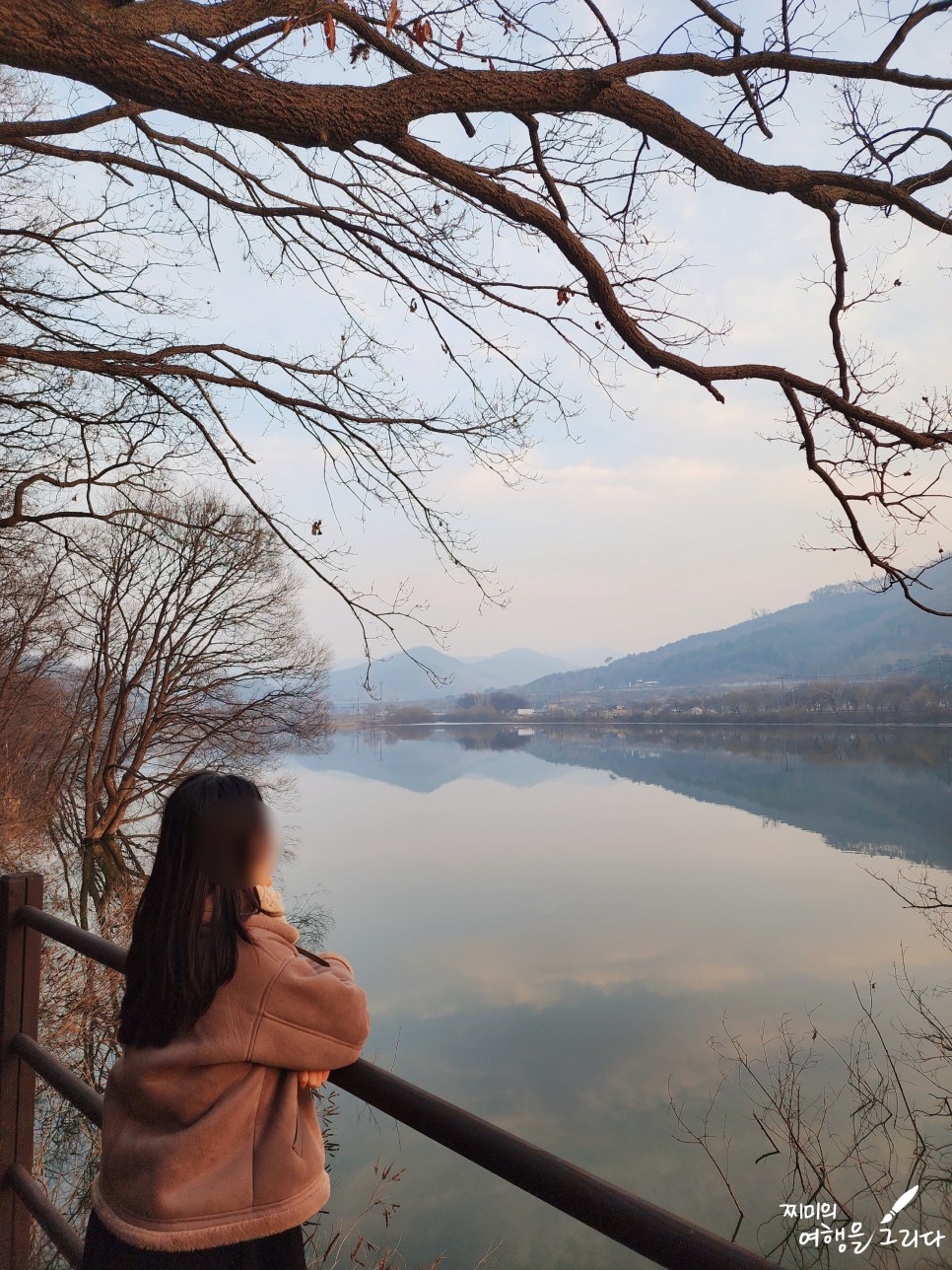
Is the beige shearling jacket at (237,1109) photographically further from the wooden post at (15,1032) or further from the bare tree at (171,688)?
the bare tree at (171,688)

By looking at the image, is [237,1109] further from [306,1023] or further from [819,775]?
[819,775]

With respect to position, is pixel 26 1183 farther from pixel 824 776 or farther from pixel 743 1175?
pixel 824 776

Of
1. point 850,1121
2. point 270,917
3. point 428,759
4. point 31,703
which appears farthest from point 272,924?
point 428,759

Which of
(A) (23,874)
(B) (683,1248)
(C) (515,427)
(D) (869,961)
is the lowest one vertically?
(D) (869,961)

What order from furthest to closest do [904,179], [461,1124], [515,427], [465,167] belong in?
[515,427] < [904,179] < [465,167] < [461,1124]

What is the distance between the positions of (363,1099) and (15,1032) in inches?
51.8

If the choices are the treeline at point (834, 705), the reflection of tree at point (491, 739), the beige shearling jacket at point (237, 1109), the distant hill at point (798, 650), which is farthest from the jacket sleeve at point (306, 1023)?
the distant hill at point (798, 650)

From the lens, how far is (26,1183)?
1884 millimetres

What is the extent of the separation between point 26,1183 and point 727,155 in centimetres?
289

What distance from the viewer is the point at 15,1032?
1.93 meters

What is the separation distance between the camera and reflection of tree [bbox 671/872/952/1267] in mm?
6574

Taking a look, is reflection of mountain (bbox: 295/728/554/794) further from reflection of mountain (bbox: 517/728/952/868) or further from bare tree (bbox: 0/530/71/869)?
bare tree (bbox: 0/530/71/869)

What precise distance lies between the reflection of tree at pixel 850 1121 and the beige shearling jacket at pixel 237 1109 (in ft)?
17.7

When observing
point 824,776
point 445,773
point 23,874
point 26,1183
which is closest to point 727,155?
point 23,874
